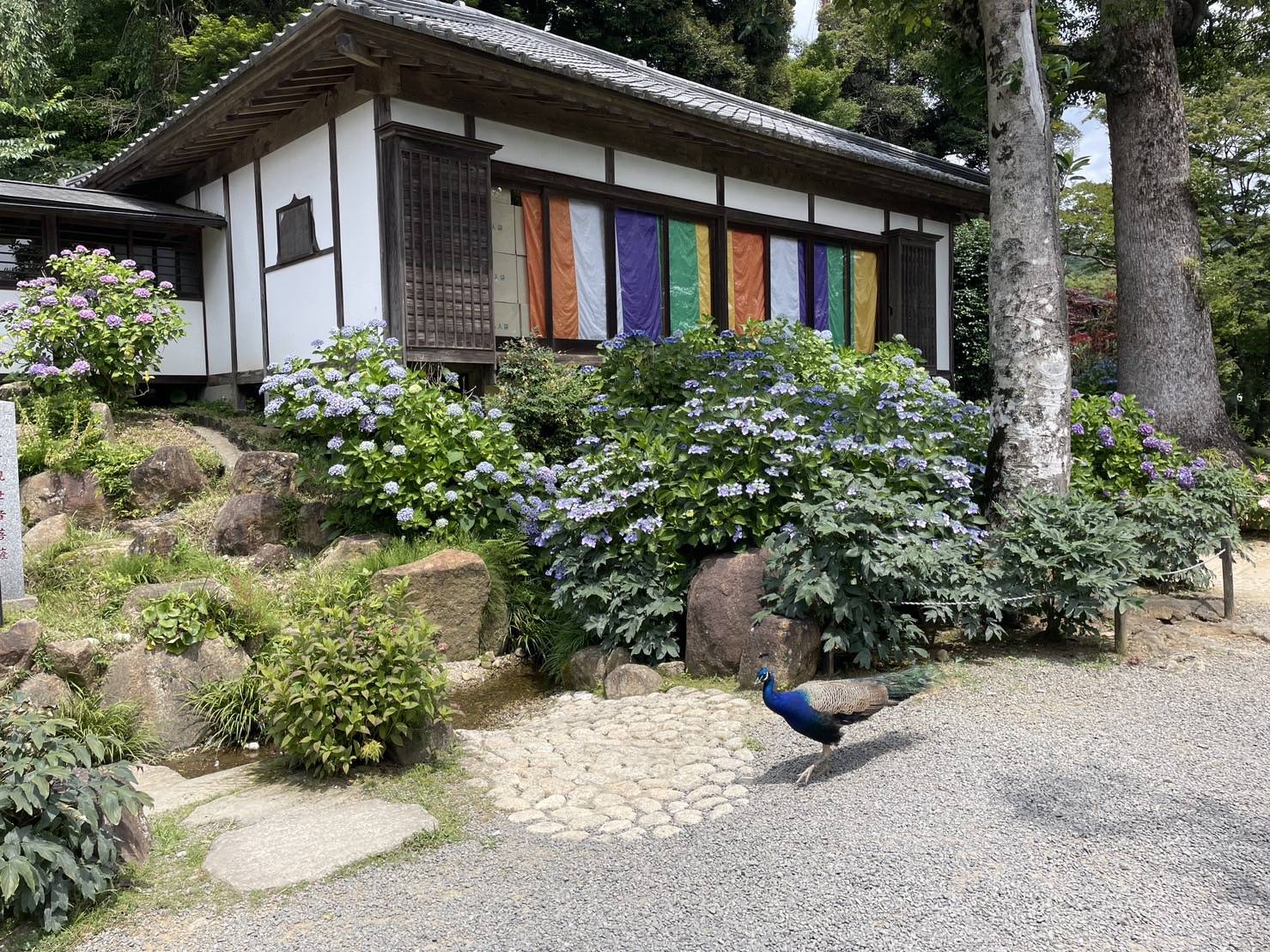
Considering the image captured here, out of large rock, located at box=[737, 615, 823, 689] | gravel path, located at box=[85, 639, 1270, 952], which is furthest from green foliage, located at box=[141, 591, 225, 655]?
large rock, located at box=[737, 615, 823, 689]

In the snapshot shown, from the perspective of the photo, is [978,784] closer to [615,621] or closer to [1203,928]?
[1203,928]

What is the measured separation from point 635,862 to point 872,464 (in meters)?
3.56

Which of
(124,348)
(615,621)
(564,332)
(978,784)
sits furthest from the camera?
(564,332)

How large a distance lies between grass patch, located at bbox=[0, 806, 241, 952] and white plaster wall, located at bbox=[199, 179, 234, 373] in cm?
861

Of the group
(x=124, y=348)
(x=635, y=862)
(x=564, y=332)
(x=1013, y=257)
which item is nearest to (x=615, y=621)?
(x=635, y=862)

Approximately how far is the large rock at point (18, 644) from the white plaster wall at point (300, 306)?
499cm

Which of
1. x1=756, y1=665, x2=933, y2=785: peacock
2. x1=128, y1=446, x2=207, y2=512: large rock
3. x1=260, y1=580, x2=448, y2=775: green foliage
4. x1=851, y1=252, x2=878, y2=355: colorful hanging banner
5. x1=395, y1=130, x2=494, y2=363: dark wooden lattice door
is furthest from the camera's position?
x1=851, y1=252, x2=878, y2=355: colorful hanging banner

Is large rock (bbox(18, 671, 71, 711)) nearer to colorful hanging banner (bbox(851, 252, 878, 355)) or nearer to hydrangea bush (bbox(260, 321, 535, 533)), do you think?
hydrangea bush (bbox(260, 321, 535, 533))

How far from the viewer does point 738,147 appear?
1116 centimetres

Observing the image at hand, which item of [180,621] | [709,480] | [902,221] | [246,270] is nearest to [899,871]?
[709,480]

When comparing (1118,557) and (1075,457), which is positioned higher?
(1075,457)

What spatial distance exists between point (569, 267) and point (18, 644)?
6.99 meters

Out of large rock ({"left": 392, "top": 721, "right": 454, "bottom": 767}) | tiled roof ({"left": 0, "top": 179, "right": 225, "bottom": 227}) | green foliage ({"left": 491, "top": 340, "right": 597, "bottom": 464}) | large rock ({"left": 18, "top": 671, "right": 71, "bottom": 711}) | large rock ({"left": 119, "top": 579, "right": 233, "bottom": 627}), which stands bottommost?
large rock ({"left": 392, "top": 721, "right": 454, "bottom": 767})

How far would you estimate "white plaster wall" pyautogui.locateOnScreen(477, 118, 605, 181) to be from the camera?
960 cm
